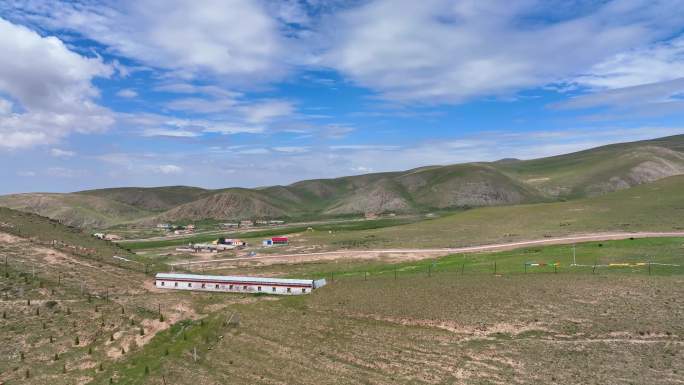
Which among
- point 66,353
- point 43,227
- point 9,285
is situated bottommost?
point 66,353

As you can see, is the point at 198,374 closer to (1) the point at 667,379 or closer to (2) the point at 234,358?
(2) the point at 234,358

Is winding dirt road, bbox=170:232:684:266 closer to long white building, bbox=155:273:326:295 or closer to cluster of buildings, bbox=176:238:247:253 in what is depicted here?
cluster of buildings, bbox=176:238:247:253

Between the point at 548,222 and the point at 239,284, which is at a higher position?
the point at 548,222

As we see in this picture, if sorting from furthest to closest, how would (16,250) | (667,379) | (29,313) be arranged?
(16,250)
(29,313)
(667,379)

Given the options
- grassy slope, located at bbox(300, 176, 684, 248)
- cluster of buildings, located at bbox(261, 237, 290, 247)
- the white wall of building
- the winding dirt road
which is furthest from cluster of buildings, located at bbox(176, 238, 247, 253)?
the white wall of building

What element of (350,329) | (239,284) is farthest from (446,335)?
(239,284)

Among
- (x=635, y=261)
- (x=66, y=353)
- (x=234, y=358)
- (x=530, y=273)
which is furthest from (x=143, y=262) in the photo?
(x=635, y=261)

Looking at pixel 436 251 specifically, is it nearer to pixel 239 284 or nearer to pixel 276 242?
pixel 239 284

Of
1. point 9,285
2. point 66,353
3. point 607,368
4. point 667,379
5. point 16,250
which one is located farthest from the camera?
point 16,250
